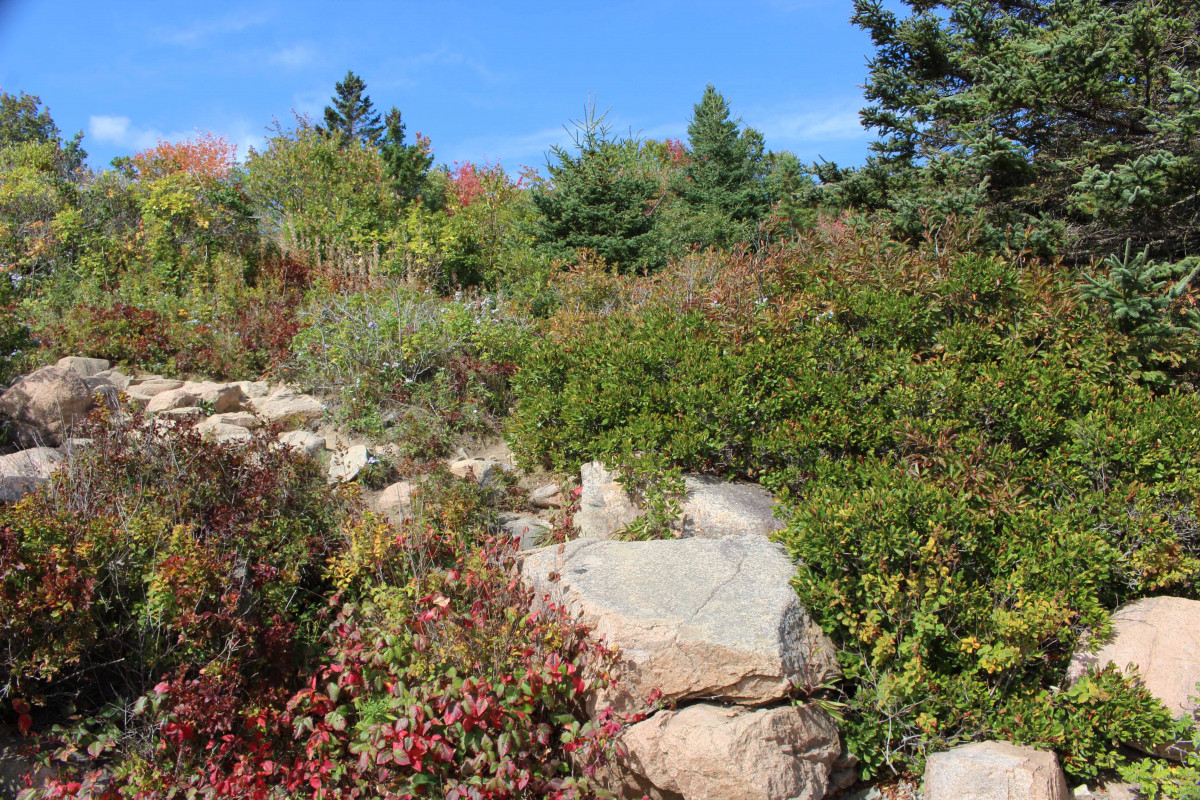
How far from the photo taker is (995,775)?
A: 2936mm

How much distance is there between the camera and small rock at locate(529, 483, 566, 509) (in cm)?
580

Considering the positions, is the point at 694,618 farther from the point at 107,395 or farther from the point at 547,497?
the point at 107,395

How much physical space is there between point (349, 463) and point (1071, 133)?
745 centimetres

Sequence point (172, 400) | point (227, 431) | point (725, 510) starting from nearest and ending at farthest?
point (725, 510)
point (227, 431)
point (172, 400)

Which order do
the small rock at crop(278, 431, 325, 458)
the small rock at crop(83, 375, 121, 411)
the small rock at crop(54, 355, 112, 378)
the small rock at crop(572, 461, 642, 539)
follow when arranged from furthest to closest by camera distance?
the small rock at crop(54, 355, 112, 378) < the small rock at crop(278, 431, 325, 458) < the small rock at crop(83, 375, 121, 411) < the small rock at crop(572, 461, 642, 539)

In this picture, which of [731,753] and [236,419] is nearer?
[731,753]

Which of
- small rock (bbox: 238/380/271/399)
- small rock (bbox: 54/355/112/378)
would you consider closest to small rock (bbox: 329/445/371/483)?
small rock (bbox: 238/380/271/399)

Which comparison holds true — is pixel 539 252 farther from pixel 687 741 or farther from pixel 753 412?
pixel 687 741

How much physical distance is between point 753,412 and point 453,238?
31.0 feet

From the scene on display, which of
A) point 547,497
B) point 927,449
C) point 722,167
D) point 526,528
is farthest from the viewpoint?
point 722,167

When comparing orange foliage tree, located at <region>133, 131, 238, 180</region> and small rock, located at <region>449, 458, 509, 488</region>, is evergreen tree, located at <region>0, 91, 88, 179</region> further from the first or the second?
small rock, located at <region>449, 458, 509, 488</region>

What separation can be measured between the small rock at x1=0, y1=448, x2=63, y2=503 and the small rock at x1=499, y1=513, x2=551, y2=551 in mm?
2836

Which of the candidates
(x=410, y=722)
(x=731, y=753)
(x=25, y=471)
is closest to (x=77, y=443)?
(x=25, y=471)

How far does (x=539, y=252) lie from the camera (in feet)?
41.2
